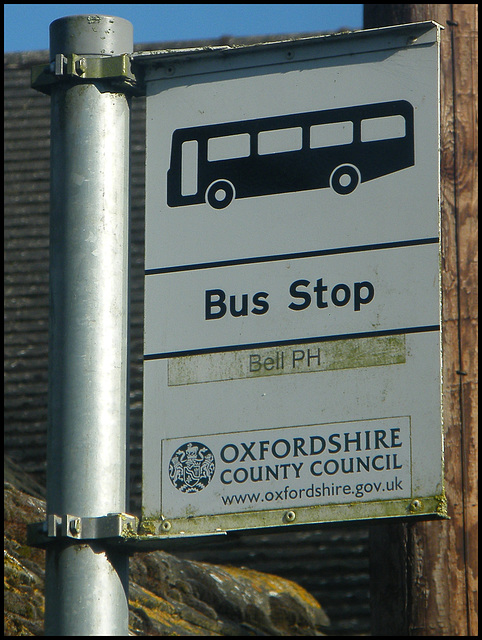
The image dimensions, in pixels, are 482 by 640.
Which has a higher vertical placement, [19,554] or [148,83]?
[148,83]

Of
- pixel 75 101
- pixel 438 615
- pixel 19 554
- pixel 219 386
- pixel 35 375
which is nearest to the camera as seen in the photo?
pixel 219 386

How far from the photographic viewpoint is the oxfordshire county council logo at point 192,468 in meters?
2.59

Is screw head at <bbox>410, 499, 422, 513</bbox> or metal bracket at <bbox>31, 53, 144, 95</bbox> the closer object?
screw head at <bbox>410, 499, 422, 513</bbox>

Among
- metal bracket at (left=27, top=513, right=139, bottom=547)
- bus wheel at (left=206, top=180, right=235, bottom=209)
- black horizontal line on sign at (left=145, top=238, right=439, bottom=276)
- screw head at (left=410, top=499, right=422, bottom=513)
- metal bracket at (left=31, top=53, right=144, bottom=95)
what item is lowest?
metal bracket at (left=27, top=513, right=139, bottom=547)

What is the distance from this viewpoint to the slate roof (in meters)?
A: 8.34

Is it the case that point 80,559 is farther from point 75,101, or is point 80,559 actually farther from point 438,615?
point 438,615

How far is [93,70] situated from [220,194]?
467 millimetres

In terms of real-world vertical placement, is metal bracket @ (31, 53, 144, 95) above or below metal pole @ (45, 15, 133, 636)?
above

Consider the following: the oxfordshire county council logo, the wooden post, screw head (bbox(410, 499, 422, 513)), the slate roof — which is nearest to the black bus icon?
the oxfordshire county council logo

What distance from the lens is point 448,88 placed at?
523cm

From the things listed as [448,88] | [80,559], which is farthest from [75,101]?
[448,88]

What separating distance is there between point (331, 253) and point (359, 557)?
243 inches

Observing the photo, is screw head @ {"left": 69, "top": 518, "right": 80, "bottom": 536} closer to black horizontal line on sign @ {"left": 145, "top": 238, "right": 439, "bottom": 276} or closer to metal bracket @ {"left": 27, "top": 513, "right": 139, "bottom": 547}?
metal bracket @ {"left": 27, "top": 513, "right": 139, "bottom": 547}

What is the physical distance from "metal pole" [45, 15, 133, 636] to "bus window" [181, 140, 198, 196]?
5.8 inches
